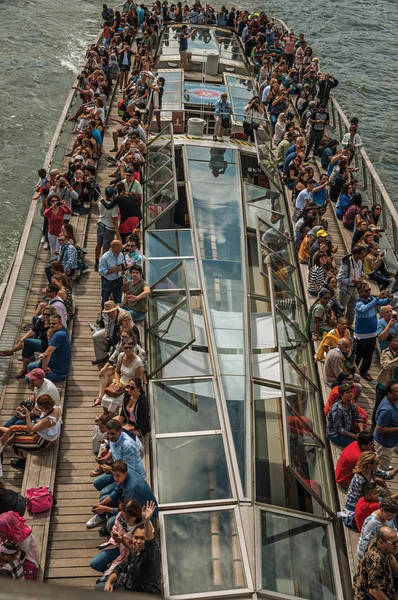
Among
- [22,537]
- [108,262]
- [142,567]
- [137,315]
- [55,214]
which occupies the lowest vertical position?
[142,567]

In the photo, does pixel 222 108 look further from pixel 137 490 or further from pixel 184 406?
pixel 137 490

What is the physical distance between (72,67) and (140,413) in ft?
99.3

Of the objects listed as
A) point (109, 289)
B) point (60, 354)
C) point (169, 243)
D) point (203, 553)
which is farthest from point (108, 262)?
point (203, 553)

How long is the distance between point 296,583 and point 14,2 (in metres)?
44.4

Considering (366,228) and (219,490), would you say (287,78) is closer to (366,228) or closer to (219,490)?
(366,228)

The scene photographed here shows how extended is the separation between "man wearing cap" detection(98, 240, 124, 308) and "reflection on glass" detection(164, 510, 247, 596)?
462 centimetres

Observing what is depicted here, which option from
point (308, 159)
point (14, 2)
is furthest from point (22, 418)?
point (14, 2)

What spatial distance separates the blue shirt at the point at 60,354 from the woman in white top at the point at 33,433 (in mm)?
1163

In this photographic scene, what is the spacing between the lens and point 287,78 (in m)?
24.8

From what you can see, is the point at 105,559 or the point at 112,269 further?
the point at 112,269

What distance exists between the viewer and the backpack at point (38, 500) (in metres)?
7.88

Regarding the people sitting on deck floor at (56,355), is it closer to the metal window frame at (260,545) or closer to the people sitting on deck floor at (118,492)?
the people sitting on deck floor at (118,492)

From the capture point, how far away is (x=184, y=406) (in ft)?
29.1

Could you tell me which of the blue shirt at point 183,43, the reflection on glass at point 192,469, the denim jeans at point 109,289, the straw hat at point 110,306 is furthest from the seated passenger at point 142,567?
the blue shirt at point 183,43
